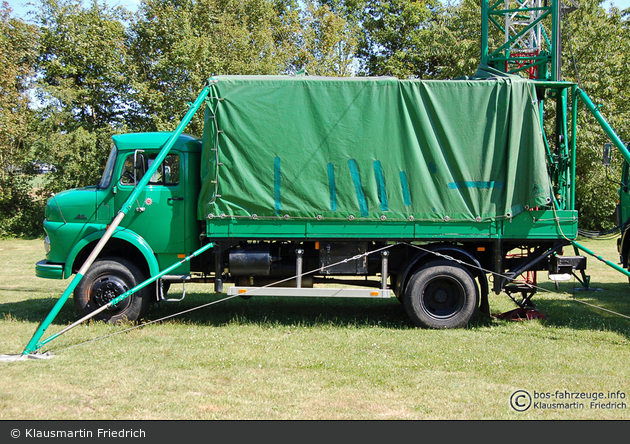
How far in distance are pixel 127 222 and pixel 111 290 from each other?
40.4 inches

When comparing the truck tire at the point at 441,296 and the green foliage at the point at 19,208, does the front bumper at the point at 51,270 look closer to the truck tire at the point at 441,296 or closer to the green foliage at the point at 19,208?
the truck tire at the point at 441,296

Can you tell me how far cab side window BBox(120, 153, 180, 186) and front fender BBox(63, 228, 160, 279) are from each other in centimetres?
81

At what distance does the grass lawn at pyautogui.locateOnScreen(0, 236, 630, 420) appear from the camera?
16.3 feet

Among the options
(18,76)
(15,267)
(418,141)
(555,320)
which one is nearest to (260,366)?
(418,141)

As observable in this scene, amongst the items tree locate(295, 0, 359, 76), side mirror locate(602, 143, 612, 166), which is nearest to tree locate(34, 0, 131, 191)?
tree locate(295, 0, 359, 76)

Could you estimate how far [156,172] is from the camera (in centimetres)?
798

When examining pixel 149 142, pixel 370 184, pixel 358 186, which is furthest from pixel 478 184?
pixel 149 142

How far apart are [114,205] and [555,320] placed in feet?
23.3

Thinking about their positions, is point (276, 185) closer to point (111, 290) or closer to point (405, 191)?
point (405, 191)

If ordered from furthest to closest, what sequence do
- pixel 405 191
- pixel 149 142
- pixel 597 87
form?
1. pixel 597 87
2. pixel 149 142
3. pixel 405 191

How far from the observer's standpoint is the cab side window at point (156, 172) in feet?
26.2

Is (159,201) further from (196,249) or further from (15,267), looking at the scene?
(15,267)

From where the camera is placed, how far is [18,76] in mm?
25703

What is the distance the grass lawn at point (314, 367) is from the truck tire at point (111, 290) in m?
0.29
